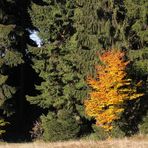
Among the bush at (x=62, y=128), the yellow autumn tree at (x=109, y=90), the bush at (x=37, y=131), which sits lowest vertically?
the bush at (x=37, y=131)

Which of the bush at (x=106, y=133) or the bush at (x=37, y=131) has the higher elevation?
the bush at (x=106, y=133)

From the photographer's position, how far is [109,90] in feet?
95.5

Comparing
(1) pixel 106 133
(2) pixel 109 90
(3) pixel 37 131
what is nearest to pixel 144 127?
(1) pixel 106 133

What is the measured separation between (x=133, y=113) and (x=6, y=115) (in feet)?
30.8

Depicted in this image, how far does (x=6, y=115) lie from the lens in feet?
124

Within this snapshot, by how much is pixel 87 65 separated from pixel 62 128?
14.2 ft

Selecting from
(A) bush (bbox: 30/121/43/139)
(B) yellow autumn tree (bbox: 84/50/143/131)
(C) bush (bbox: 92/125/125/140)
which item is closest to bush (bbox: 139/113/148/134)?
(C) bush (bbox: 92/125/125/140)

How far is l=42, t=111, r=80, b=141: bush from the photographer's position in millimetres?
34344

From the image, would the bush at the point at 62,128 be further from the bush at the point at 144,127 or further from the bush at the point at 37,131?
the bush at the point at 144,127

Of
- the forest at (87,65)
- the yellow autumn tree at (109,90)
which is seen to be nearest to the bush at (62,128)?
the forest at (87,65)

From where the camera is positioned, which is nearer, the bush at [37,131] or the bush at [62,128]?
the bush at [62,128]

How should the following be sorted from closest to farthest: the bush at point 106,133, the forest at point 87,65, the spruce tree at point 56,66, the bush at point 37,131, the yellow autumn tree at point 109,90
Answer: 1. the yellow autumn tree at point 109,90
2. the forest at point 87,65
3. the bush at point 106,133
4. the spruce tree at point 56,66
5. the bush at point 37,131

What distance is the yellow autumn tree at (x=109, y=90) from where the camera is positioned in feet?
95.2

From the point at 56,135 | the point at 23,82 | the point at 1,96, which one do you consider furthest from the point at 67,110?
the point at 23,82
